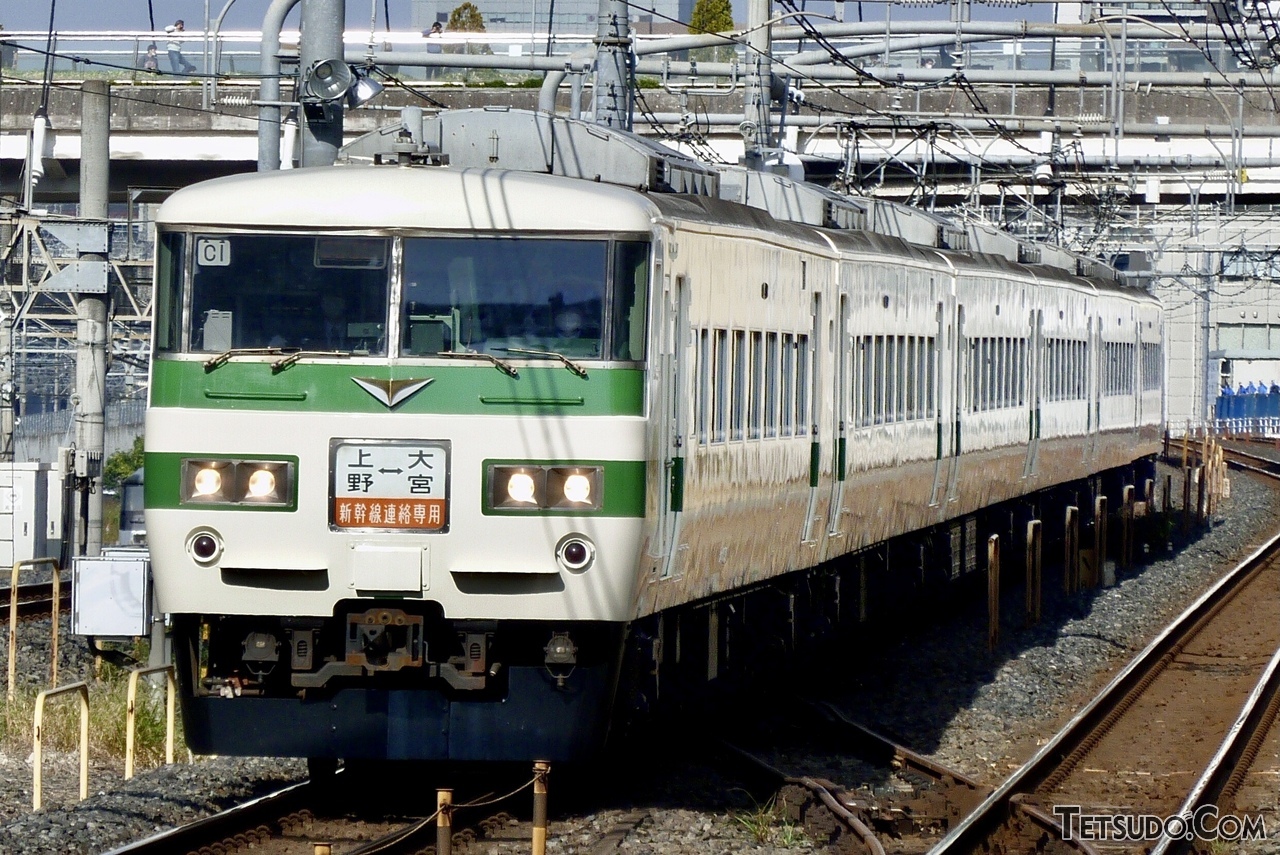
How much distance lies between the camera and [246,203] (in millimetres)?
7941

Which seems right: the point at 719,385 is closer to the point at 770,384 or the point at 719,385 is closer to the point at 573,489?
the point at 770,384

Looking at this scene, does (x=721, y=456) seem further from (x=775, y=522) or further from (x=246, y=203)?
(x=246, y=203)

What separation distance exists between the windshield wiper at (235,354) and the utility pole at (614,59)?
20.8ft

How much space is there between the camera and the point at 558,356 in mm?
7789

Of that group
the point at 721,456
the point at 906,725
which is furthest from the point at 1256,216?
the point at 721,456

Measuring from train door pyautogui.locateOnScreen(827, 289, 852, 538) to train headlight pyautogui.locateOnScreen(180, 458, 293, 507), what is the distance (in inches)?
159

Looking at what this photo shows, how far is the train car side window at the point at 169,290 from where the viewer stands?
788cm

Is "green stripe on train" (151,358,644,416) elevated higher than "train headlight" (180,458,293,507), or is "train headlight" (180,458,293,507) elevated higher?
"green stripe on train" (151,358,644,416)

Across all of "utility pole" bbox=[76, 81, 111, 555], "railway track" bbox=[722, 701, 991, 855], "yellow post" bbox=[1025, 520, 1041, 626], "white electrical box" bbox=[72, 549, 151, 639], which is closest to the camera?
"railway track" bbox=[722, 701, 991, 855]

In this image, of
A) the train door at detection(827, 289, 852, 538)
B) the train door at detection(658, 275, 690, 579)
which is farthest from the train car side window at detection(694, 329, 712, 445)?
the train door at detection(827, 289, 852, 538)

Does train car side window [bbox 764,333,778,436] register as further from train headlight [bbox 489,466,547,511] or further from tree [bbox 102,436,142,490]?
tree [bbox 102,436,142,490]

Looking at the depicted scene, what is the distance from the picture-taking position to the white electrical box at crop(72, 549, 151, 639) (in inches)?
392

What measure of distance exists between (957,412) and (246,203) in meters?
7.86

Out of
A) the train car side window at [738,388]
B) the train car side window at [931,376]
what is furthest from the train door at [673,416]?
the train car side window at [931,376]
